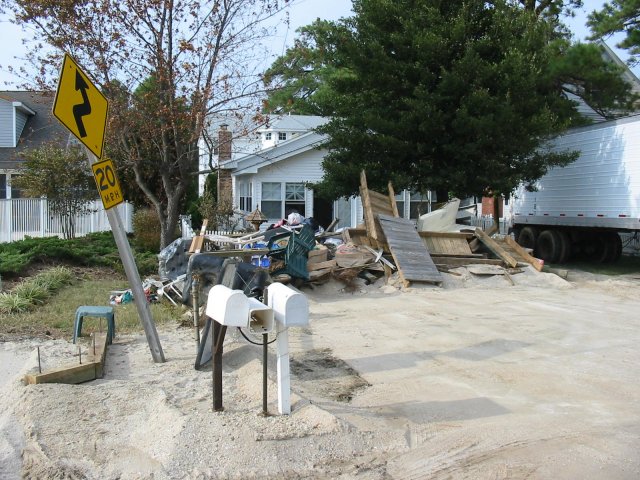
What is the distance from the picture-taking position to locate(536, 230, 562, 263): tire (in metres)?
19.1

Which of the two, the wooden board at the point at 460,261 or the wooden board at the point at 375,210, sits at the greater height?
the wooden board at the point at 375,210

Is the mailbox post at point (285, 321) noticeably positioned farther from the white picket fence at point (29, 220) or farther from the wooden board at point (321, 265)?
the white picket fence at point (29, 220)

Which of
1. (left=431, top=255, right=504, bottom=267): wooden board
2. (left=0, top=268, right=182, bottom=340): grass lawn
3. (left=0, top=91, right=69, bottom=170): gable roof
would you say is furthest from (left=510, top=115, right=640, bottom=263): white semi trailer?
(left=0, top=91, right=69, bottom=170): gable roof

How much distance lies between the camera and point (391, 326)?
902 cm

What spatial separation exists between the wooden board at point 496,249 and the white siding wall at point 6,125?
21.4 metres

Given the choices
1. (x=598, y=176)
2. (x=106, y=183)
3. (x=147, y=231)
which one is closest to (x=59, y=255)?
(x=147, y=231)

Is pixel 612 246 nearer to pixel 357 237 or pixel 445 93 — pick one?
pixel 445 93

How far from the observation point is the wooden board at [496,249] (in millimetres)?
14859

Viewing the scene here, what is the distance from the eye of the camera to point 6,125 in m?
27.9

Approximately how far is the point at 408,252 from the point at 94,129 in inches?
355

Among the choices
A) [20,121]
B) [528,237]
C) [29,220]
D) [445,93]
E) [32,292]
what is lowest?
[32,292]

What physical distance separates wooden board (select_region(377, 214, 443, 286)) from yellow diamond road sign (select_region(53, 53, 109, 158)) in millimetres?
8121

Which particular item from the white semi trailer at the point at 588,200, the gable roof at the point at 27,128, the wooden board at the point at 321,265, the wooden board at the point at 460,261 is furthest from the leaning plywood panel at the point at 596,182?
the gable roof at the point at 27,128

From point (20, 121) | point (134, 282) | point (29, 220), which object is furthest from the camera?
point (20, 121)
